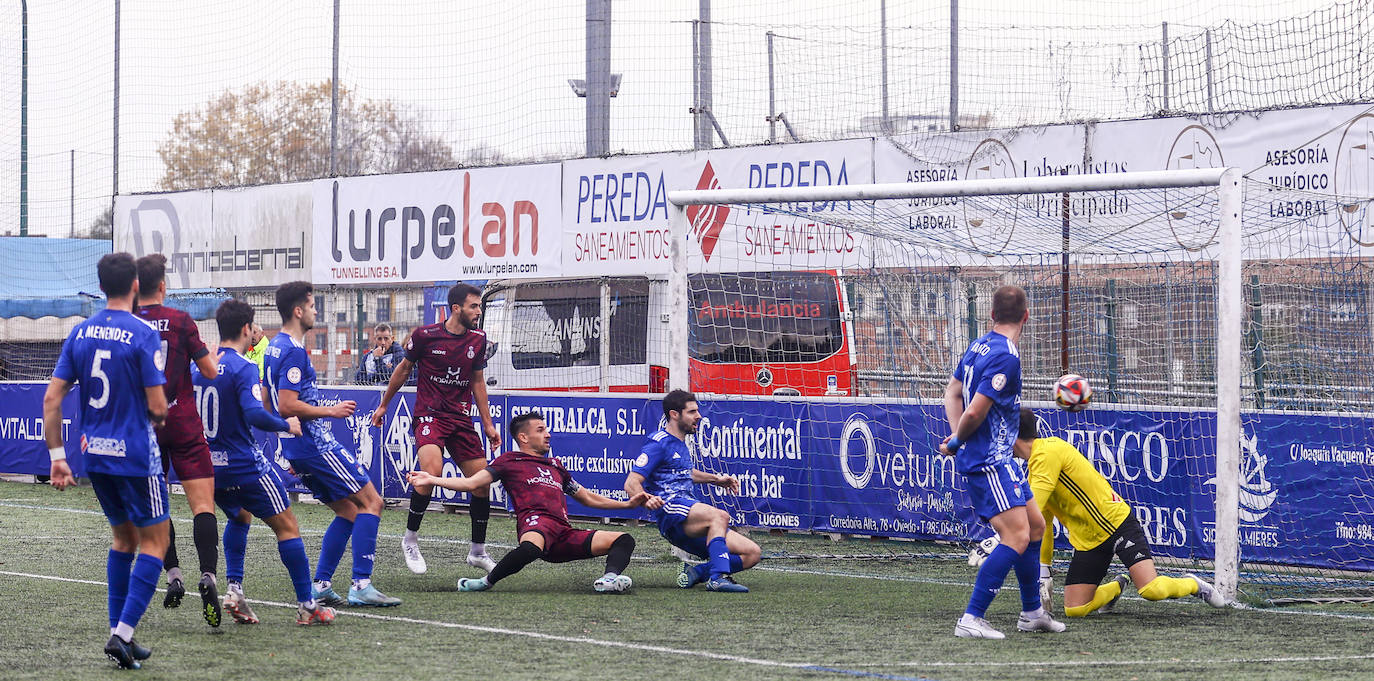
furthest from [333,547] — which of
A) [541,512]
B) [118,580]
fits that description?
[118,580]

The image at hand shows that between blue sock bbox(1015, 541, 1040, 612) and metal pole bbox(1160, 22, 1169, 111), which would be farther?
metal pole bbox(1160, 22, 1169, 111)

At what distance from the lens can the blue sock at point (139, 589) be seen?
7.02 meters

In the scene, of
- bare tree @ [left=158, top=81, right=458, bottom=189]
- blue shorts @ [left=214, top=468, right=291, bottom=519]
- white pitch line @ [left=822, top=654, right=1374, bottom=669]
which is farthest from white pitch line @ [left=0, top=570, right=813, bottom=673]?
bare tree @ [left=158, top=81, right=458, bottom=189]

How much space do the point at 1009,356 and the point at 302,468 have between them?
3.96 metres

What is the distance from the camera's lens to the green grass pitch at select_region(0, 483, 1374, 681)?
7055 millimetres

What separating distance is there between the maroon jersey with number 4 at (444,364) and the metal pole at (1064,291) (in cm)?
484

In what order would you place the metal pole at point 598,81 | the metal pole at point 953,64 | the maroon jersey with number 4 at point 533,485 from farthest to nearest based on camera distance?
1. the metal pole at point 598,81
2. the metal pole at point 953,64
3. the maroon jersey with number 4 at point 533,485

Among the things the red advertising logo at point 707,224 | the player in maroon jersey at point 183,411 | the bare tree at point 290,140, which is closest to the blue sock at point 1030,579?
the player in maroon jersey at point 183,411

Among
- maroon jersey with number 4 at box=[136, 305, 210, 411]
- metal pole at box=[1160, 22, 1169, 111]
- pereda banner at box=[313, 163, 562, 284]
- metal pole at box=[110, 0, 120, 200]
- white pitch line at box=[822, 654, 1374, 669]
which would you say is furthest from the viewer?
metal pole at box=[110, 0, 120, 200]

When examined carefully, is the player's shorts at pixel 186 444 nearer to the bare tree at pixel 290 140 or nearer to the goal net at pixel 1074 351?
the goal net at pixel 1074 351

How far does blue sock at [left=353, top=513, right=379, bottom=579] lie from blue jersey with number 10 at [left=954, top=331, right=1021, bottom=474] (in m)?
3.41

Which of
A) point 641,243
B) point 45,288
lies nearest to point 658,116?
point 641,243

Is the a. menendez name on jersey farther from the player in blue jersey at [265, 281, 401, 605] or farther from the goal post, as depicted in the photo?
the player in blue jersey at [265, 281, 401, 605]

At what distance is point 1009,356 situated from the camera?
796 centimetres
